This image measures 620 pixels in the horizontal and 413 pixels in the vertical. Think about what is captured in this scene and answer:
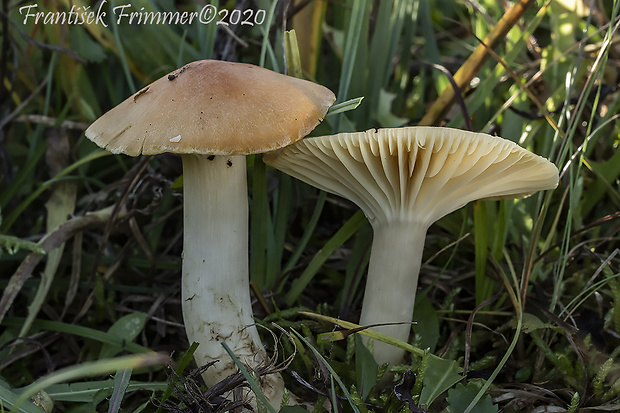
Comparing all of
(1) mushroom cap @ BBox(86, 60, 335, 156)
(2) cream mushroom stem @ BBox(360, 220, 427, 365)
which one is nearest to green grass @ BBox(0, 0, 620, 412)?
(2) cream mushroom stem @ BBox(360, 220, 427, 365)

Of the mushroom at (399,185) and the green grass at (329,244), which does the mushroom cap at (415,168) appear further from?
the green grass at (329,244)

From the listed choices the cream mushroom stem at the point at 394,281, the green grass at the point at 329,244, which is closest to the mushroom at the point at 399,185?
the cream mushroom stem at the point at 394,281

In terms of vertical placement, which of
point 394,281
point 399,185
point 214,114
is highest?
point 214,114

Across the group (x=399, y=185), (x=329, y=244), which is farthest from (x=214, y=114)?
(x=329, y=244)

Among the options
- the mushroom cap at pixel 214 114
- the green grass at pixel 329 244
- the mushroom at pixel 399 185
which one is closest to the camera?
the mushroom cap at pixel 214 114

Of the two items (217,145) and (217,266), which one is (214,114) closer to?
(217,145)

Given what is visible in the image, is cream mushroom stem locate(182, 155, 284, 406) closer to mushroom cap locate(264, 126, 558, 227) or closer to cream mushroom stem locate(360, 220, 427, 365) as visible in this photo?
mushroom cap locate(264, 126, 558, 227)
